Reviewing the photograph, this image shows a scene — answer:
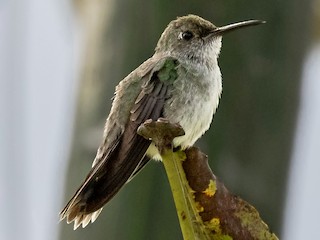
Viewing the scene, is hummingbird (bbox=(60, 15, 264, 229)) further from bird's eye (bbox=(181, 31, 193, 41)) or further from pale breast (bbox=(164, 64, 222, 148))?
bird's eye (bbox=(181, 31, 193, 41))

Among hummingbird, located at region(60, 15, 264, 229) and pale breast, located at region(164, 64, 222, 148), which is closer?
hummingbird, located at region(60, 15, 264, 229)

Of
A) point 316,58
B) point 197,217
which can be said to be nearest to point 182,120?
point 197,217

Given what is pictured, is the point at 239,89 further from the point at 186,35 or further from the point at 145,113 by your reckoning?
the point at 145,113

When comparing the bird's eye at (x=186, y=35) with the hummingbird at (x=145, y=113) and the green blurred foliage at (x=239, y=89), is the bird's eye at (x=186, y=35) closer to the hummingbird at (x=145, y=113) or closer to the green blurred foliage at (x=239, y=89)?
the hummingbird at (x=145, y=113)

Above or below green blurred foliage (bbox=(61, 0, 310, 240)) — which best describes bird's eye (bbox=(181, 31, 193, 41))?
above

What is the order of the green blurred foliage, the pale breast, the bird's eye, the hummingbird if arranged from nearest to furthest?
the hummingbird
the pale breast
the bird's eye
the green blurred foliage

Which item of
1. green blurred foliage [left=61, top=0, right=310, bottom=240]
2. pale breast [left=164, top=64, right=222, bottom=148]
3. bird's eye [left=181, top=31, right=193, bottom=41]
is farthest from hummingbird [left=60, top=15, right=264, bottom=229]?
green blurred foliage [left=61, top=0, right=310, bottom=240]

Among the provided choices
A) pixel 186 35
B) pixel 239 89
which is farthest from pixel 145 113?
pixel 239 89
